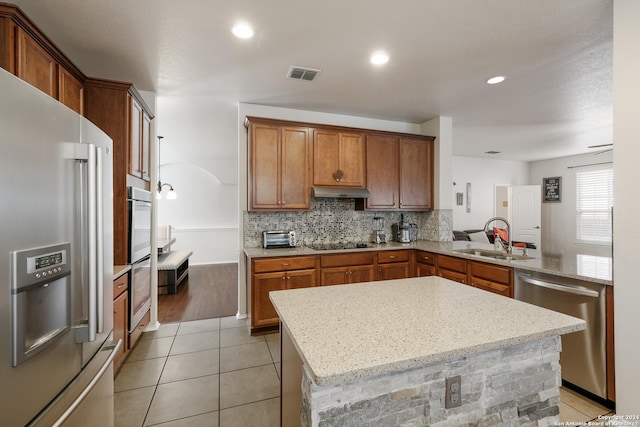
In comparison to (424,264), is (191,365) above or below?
below

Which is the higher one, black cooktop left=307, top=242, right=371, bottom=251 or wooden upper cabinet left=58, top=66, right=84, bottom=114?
wooden upper cabinet left=58, top=66, right=84, bottom=114

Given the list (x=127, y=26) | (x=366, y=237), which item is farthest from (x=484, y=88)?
(x=127, y=26)

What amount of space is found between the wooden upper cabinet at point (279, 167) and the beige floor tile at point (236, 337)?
4.50 ft

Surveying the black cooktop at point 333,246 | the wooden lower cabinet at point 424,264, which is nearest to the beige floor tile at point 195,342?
the black cooktop at point 333,246

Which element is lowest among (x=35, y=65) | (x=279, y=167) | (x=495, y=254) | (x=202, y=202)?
(x=495, y=254)

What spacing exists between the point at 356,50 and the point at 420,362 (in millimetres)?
2286

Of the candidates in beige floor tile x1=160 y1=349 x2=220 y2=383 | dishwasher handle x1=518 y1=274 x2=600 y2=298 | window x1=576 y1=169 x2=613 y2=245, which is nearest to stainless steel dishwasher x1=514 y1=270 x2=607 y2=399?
dishwasher handle x1=518 y1=274 x2=600 y2=298

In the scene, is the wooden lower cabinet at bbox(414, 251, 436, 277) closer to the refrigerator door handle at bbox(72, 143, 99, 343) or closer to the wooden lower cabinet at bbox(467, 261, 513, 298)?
the wooden lower cabinet at bbox(467, 261, 513, 298)

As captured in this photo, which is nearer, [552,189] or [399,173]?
[399,173]

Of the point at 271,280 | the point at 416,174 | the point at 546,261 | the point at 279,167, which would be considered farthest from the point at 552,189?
the point at 271,280

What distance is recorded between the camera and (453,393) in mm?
975

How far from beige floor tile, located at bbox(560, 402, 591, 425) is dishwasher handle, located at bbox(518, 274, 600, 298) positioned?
77cm

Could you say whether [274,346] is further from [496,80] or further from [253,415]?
[496,80]

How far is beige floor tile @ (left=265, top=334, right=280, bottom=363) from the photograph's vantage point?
2661 mm
